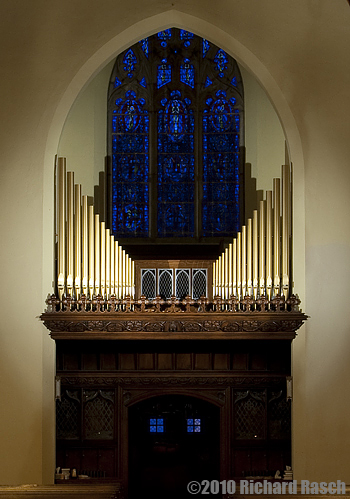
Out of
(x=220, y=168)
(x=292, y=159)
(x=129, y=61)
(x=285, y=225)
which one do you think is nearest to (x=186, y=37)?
(x=129, y=61)

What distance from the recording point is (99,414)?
12.3 meters

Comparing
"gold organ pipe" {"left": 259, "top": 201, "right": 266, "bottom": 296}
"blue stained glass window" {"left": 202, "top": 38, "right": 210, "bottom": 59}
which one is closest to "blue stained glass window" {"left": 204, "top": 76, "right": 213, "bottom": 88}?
"blue stained glass window" {"left": 202, "top": 38, "right": 210, "bottom": 59}

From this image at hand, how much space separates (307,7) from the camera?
37.4 feet

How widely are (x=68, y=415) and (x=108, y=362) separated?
3.59ft

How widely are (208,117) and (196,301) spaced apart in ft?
17.9

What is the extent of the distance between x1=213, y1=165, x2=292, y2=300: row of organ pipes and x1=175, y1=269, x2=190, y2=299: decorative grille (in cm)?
42

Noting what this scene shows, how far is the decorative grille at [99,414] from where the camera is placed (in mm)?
12266

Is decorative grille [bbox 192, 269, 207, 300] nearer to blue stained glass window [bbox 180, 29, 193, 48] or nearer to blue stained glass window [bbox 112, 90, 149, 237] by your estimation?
blue stained glass window [bbox 112, 90, 149, 237]

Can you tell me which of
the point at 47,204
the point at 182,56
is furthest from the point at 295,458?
the point at 182,56

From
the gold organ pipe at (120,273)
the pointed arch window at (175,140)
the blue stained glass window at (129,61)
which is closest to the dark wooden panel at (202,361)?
the gold organ pipe at (120,273)

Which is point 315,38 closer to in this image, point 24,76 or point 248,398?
point 24,76

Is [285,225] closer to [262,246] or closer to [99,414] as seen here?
[262,246]

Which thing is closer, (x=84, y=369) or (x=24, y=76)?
(x=24, y=76)

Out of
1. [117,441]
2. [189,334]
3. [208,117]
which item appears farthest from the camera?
[208,117]
